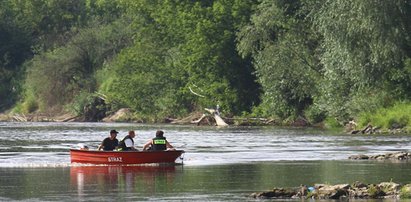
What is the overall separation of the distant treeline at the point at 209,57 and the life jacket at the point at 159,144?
2306 centimetres

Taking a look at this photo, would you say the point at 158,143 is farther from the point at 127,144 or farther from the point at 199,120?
the point at 199,120

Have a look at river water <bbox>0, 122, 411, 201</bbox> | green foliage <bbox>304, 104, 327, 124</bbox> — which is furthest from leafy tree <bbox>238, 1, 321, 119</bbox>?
river water <bbox>0, 122, 411, 201</bbox>

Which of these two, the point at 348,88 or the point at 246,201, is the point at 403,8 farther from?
the point at 246,201

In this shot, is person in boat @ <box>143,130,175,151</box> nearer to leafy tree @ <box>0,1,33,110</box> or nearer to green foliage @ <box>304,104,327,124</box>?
green foliage @ <box>304,104,327,124</box>

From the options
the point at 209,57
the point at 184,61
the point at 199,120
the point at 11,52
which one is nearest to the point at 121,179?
the point at 199,120

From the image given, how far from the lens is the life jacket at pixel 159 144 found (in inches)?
1752

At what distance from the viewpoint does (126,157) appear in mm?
44500

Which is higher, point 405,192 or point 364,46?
point 364,46

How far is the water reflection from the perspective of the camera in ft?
113

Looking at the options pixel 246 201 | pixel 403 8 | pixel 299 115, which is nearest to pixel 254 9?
pixel 299 115

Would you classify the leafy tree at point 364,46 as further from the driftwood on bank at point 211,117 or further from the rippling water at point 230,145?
the driftwood on bank at point 211,117

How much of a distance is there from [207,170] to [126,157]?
4135mm

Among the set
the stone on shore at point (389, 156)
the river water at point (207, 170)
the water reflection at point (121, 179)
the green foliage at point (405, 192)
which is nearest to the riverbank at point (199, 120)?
the river water at point (207, 170)

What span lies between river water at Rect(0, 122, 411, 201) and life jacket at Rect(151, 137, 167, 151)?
732mm
